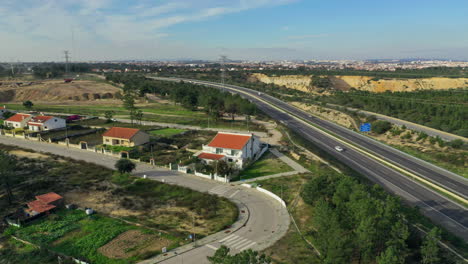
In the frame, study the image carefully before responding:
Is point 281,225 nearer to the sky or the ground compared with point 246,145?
nearer to the ground

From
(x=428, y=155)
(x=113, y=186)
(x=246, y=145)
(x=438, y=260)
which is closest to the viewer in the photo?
(x=438, y=260)

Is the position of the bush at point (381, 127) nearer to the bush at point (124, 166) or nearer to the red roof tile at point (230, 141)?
the red roof tile at point (230, 141)

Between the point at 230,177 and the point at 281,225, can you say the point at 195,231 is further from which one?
the point at 230,177

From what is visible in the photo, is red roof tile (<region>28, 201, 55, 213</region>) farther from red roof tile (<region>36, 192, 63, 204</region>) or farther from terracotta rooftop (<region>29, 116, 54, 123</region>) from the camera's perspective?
terracotta rooftop (<region>29, 116, 54, 123</region>)

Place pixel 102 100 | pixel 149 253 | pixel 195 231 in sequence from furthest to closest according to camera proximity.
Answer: pixel 102 100, pixel 195 231, pixel 149 253

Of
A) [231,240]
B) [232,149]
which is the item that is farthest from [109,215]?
[232,149]

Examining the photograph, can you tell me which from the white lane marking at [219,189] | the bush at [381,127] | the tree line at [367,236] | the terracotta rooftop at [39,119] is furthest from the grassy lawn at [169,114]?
the tree line at [367,236]

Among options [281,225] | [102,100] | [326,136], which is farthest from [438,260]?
[102,100]
